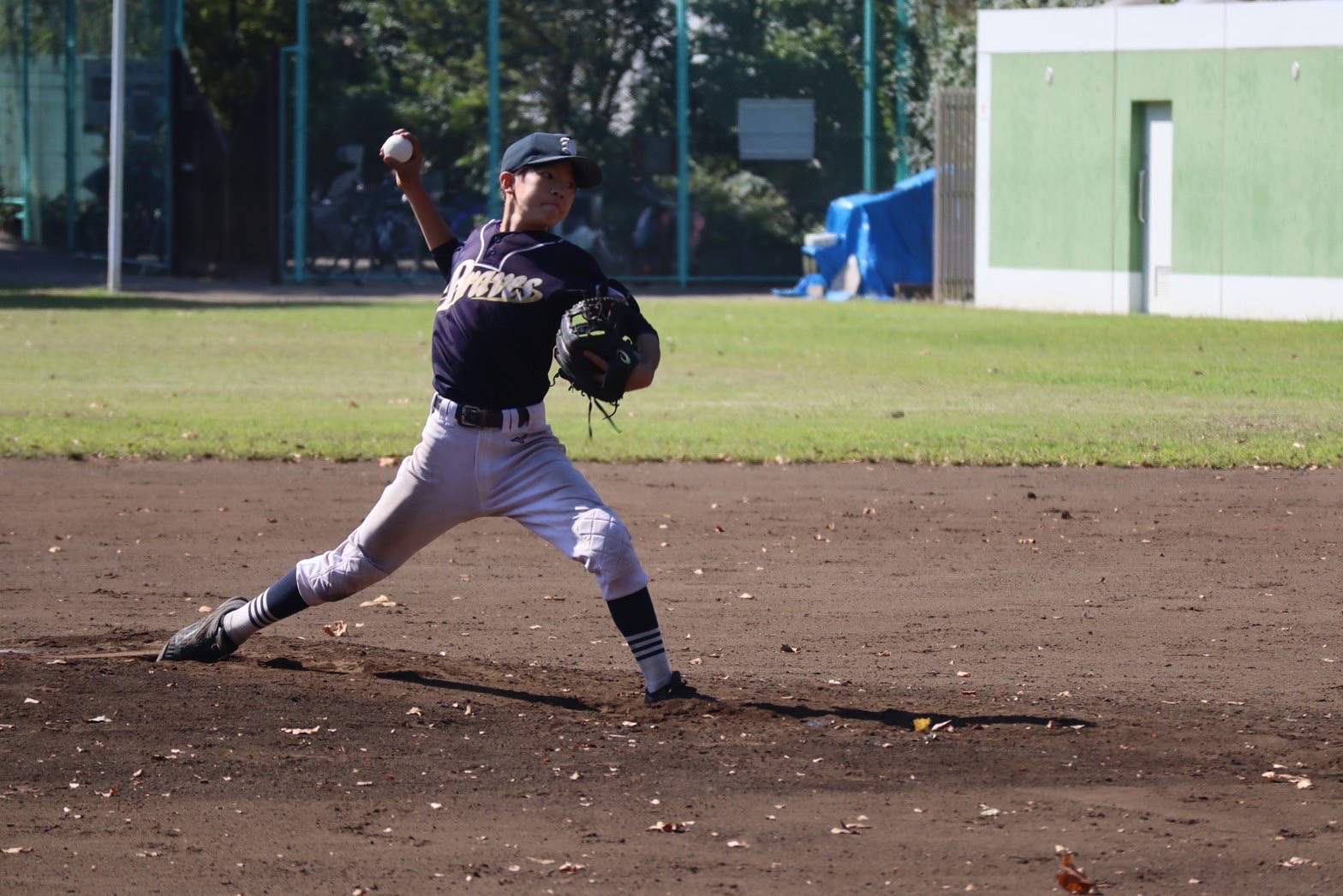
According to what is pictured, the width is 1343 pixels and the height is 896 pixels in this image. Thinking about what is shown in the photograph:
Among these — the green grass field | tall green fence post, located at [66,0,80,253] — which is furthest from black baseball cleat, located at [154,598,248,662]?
tall green fence post, located at [66,0,80,253]

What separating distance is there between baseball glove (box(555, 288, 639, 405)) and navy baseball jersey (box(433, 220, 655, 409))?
0.10m

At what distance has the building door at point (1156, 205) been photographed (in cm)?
2427

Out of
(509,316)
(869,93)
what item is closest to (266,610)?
(509,316)

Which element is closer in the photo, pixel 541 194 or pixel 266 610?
pixel 541 194

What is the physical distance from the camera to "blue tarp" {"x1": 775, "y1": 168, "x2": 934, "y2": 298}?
2786 cm

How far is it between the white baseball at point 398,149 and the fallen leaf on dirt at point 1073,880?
3293 mm

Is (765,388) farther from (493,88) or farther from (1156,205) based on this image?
(493,88)

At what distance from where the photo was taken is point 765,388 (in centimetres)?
1659

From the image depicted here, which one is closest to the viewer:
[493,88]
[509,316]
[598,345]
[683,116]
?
[598,345]

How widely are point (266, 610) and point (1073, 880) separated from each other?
318 centimetres

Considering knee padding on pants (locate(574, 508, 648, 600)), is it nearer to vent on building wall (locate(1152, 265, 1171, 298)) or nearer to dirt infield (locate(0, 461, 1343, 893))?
dirt infield (locate(0, 461, 1343, 893))

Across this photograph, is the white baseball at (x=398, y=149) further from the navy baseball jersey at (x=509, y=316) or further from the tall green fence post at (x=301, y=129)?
the tall green fence post at (x=301, y=129)

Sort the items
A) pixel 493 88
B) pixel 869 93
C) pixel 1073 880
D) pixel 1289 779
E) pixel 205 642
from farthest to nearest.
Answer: pixel 869 93
pixel 493 88
pixel 205 642
pixel 1289 779
pixel 1073 880

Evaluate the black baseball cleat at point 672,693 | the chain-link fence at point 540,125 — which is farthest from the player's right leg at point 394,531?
the chain-link fence at point 540,125
